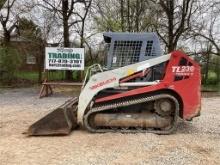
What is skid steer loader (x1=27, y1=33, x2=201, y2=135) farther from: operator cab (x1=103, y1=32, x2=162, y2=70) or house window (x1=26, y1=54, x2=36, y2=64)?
house window (x1=26, y1=54, x2=36, y2=64)

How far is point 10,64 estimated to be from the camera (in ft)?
77.1

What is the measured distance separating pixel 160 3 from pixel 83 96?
14.9 m

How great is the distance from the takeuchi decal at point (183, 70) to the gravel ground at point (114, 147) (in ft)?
3.96

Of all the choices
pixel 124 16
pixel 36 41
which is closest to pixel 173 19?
pixel 124 16

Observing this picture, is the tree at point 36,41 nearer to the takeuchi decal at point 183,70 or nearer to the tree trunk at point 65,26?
the tree trunk at point 65,26

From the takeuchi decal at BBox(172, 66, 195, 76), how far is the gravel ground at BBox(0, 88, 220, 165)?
1207 mm

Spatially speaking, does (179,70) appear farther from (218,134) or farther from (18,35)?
(18,35)

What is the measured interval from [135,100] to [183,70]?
3.70 feet

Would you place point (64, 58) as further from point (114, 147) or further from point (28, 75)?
point (114, 147)

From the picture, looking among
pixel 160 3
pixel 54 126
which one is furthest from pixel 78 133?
pixel 160 3

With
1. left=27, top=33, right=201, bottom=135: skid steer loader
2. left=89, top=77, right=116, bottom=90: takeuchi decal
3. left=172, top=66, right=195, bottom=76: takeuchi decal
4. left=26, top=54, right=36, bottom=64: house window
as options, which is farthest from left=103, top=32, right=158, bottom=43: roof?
left=26, top=54, right=36, bottom=64: house window

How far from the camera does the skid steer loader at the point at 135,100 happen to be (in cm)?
870

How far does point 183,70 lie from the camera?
880 centimetres

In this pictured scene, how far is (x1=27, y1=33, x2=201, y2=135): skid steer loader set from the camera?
8.70 m
